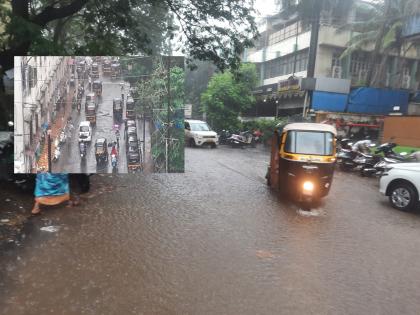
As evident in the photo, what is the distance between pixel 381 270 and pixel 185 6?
930 centimetres

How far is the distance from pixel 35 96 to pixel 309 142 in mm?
5834

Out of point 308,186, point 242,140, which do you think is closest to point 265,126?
point 242,140

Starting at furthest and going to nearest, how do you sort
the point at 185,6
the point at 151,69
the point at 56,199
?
the point at 185,6 < the point at 56,199 < the point at 151,69

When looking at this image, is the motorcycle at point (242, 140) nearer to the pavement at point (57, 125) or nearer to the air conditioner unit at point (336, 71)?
the air conditioner unit at point (336, 71)

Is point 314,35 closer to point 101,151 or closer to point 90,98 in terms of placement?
point 90,98

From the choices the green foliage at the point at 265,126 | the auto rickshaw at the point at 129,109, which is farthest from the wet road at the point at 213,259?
the green foliage at the point at 265,126

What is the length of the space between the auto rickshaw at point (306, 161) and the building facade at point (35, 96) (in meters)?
5.08

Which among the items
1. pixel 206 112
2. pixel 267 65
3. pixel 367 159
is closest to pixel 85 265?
pixel 367 159

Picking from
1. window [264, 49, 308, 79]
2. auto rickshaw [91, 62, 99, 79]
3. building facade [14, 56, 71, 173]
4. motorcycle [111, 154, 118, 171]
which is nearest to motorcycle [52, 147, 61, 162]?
building facade [14, 56, 71, 173]

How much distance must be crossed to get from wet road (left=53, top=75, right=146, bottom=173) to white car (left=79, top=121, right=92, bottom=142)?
0.17 ft

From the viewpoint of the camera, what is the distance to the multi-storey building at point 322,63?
28.4 meters

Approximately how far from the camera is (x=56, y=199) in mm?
7598

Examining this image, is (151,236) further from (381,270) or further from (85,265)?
(381,270)

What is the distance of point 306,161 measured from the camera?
860 cm
